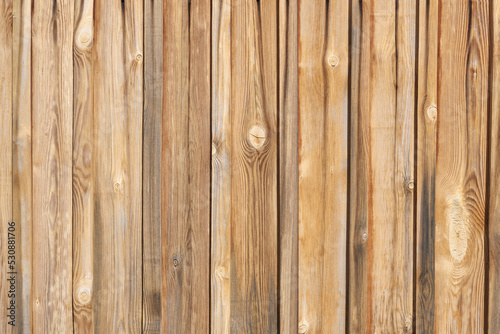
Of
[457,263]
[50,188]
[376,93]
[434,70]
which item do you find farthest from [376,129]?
[50,188]

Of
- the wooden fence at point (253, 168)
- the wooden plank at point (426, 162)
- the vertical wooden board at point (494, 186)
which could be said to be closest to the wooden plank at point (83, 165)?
the wooden fence at point (253, 168)

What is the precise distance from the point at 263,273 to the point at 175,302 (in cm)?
28

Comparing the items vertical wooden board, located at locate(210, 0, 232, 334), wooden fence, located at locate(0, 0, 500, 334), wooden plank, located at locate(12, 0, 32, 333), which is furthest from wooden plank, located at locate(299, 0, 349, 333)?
wooden plank, located at locate(12, 0, 32, 333)

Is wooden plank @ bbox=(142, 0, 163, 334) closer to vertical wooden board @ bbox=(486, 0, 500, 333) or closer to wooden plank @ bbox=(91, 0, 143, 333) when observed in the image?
wooden plank @ bbox=(91, 0, 143, 333)

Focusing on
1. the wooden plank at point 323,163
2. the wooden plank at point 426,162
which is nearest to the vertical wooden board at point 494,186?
the wooden plank at point 426,162

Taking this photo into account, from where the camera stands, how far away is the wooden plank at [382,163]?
1067 mm

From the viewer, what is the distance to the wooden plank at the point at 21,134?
1.08 m

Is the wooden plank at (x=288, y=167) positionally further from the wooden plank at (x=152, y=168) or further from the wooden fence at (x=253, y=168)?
the wooden plank at (x=152, y=168)

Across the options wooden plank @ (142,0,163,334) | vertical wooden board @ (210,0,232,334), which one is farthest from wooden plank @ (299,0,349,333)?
wooden plank @ (142,0,163,334)

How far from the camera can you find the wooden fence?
3.51ft

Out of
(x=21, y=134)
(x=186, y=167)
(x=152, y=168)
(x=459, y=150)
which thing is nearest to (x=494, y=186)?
(x=459, y=150)

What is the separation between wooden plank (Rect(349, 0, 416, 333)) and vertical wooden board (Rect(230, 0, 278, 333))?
0.82 ft

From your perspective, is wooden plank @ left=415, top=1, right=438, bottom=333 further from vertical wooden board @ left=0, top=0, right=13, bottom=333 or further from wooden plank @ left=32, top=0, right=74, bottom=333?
vertical wooden board @ left=0, top=0, right=13, bottom=333

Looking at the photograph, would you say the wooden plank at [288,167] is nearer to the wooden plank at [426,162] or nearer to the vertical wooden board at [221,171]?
the vertical wooden board at [221,171]
